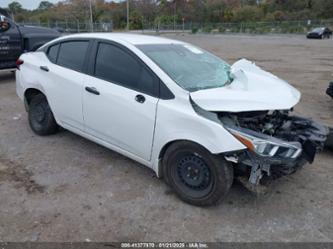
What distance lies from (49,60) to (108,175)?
1.94 m

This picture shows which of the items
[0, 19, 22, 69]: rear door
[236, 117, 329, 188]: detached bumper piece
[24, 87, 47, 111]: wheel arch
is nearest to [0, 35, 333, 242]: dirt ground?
[236, 117, 329, 188]: detached bumper piece

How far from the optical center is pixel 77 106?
3.77 meters

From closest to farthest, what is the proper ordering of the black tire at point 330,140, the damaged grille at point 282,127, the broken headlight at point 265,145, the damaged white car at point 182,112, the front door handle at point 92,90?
the broken headlight at point 265,145 < the damaged white car at point 182,112 < the damaged grille at point 282,127 < the front door handle at point 92,90 < the black tire at point 330,140

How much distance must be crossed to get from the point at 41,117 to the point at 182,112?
266cm

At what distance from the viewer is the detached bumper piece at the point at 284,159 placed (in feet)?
8.61

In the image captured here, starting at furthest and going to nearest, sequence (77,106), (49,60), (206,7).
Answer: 1. (206,7)
2. (49,60)
3. (77,106)

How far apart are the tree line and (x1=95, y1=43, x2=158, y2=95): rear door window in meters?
63.4

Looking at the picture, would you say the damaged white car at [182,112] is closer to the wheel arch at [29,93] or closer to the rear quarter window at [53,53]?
the rear quarter window at [53,53]

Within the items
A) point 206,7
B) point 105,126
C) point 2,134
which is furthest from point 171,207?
point 206,7

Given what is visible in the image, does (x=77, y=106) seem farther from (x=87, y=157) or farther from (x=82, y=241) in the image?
(x=82, y=241)

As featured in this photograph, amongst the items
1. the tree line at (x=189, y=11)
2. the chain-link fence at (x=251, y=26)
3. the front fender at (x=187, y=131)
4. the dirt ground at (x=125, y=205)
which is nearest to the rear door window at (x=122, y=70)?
the front fender at (x=187, y=131)

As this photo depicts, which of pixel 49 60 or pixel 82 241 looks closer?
pixel 82 241

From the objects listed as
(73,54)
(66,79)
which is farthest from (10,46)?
(66,79)

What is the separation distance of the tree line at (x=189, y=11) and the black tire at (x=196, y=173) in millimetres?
64339
